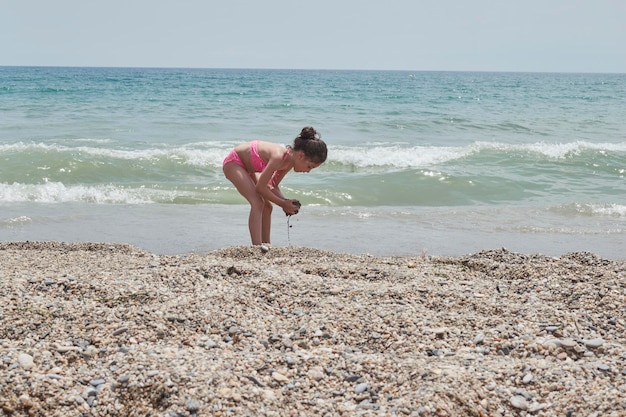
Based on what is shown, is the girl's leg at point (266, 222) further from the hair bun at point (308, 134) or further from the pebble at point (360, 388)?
the pebble at point (360, 388)

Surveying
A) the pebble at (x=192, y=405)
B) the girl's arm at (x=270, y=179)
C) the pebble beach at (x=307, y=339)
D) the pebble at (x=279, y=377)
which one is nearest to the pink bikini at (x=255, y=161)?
the girl's arm at (x=270, y=179)

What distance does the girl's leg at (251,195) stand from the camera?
6641 millimetres

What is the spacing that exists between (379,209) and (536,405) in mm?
7233

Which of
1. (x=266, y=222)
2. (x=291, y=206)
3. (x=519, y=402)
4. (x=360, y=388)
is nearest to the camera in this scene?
(x=519, y=402)

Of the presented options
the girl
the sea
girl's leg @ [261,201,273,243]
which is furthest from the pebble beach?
the sea

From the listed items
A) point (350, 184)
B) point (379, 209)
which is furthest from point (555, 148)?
point (379, 209)

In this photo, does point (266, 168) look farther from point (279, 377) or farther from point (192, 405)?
point (192, 405)

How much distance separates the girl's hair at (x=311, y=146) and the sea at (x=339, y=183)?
5.59ft

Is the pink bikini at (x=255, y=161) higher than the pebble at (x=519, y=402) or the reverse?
higher

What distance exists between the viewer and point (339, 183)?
39.6 feet

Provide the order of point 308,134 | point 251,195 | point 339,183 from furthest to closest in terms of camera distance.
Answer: point 339,183
point 251,195
point 308,134

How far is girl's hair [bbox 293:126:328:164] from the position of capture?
20.2 ft

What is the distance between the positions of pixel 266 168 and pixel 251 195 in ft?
1.43

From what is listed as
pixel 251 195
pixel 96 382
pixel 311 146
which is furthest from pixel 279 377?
pixel 251 195
